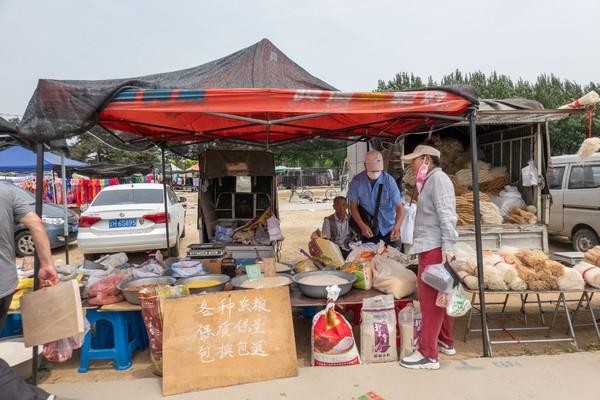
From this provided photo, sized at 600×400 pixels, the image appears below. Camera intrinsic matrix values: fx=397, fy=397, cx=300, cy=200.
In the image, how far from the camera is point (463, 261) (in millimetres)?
3973

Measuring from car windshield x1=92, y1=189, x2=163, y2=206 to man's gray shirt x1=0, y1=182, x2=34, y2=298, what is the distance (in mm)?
5404

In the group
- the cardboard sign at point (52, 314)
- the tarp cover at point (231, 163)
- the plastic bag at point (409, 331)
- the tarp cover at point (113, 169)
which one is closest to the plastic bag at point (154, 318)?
the cardboard sign at point (52, 314)

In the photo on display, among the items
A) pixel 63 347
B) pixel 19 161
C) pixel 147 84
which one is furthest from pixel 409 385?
pixel 19 161

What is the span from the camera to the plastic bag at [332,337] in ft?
10.8

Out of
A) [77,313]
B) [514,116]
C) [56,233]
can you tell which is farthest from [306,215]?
[77,313]

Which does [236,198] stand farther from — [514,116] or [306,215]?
[306,215]

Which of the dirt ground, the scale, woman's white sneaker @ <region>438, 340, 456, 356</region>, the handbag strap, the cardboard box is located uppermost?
the handbag strap

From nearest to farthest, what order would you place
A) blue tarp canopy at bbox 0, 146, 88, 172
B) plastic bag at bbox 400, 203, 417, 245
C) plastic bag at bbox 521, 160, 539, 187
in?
plastic bag at bbox 400, 203, 417, 245, plastic bag at bbox 521, 160, 539, 187, blue tarp canopy at bbox 0, 146, 88, 172

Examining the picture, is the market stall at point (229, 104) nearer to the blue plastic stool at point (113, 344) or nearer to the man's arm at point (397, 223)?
the blue plastic stool at point (113, 344)

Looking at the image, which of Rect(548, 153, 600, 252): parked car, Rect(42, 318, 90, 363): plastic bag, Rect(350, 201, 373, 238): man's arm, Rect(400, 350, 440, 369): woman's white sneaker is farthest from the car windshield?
Rect(548, 153, 600, 252): parked car

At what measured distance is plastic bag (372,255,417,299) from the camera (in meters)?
3.54

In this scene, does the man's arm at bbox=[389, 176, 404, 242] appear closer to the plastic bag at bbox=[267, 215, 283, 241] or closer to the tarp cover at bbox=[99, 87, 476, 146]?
the tarp cover at bbox=[99, 87, 476, 146]

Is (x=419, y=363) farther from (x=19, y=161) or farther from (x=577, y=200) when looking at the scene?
(x=19, y=161)

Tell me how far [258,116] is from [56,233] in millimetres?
6868
